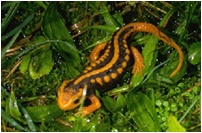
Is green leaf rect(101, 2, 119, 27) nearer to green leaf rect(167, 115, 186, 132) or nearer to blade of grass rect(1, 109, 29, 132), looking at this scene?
green leaf rect(167, 115, 186, 132)

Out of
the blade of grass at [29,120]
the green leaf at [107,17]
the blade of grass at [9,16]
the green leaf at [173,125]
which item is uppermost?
the blade of grass at [9,16]

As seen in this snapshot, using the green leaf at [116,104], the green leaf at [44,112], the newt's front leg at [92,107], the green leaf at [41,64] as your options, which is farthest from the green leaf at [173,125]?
the green leaf at [41,64]

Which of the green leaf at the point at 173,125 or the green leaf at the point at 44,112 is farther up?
the green leaf at the point at 44,112

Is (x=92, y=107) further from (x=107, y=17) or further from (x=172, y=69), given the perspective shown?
(x=107, y=17)

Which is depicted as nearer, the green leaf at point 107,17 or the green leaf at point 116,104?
the green leaf at point 116,104

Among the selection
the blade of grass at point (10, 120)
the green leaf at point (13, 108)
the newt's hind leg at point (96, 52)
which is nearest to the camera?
the blade of grass at point (10, 120)

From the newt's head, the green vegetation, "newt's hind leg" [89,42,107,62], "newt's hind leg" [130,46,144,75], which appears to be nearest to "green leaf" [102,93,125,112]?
the green vegetation

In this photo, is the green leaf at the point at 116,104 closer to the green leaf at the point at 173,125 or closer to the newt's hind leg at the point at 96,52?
the green leaf at the point at 173,125

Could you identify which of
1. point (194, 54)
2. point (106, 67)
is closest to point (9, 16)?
point (106, 67)
